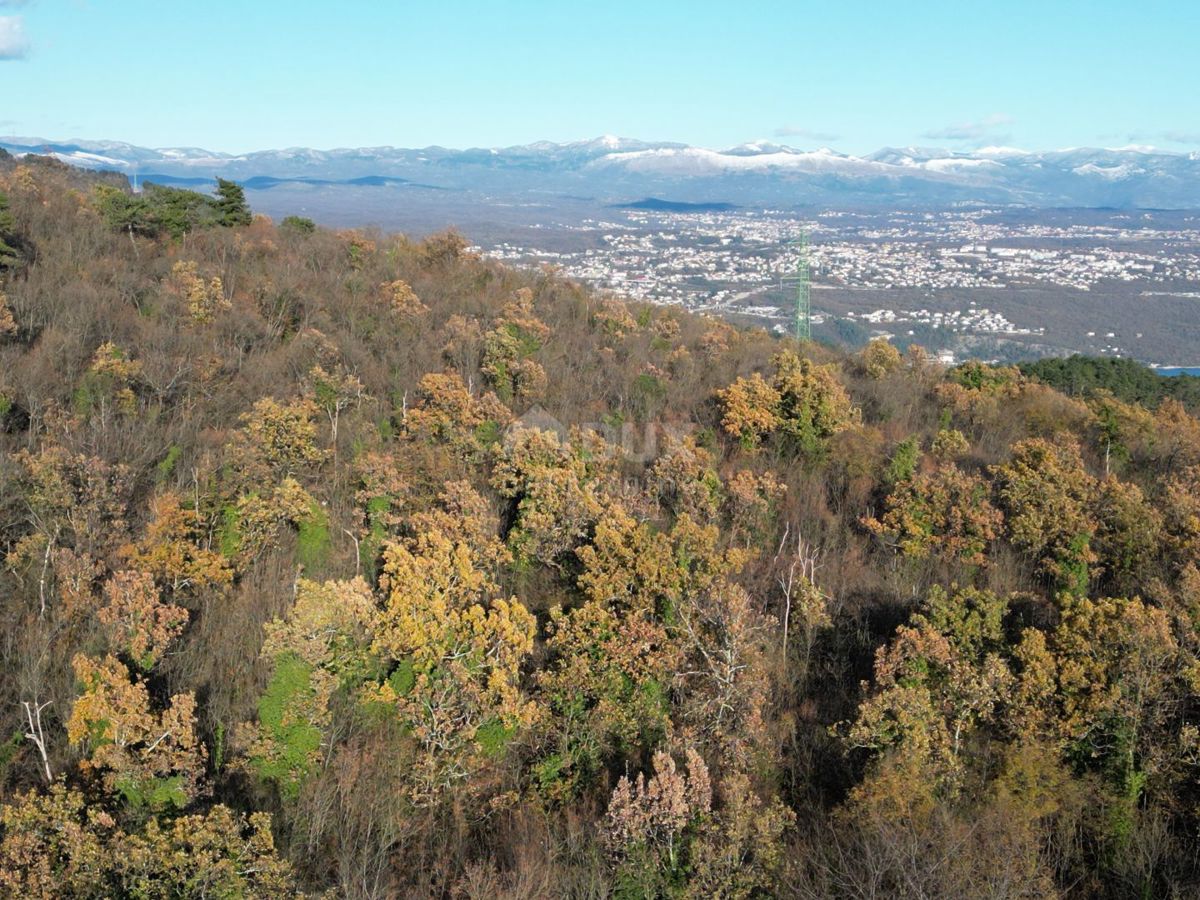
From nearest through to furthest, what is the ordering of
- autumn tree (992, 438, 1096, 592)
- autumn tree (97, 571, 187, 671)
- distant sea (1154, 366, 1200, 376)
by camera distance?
autumn tree (97, 571, 187, 671) → autumn tree (992, 438, 1096, 592) → distant sea (1154, 366, 1200, 376)

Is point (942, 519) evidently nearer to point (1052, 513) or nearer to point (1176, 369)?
point (1052, 513)

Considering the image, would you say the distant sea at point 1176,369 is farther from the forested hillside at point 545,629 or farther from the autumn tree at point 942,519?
the autumn tree at point 942,519

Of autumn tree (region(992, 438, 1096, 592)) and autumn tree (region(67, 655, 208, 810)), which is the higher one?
autumn tree (region(992, 438, 1096, 592))

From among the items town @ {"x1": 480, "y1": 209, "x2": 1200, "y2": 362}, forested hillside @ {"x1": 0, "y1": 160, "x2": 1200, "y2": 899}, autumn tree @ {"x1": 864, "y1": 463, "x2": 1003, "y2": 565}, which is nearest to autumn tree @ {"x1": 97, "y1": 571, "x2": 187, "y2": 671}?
forested hillside @ {"x1": 0, "y1": 160, "x2": 1200, "y2": 899}

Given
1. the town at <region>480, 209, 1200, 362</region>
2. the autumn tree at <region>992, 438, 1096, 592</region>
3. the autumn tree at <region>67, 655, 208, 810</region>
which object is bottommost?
the autumn tree at <region>67, 655, 208, 810</region>

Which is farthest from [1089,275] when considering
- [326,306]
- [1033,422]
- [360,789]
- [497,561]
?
[360,789]

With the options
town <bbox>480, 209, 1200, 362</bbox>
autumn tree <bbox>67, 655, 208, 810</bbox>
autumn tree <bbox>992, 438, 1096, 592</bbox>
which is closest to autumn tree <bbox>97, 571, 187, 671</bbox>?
autumn tree <bbox>67, 655, 208, 810</bbox>

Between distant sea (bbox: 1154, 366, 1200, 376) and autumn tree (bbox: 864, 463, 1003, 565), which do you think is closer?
autumn tree (bbox: 864, 463, 1003, 565)

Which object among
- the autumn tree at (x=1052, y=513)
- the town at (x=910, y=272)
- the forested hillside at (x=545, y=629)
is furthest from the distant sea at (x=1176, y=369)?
the autumn tree at (x=1052, y=513)

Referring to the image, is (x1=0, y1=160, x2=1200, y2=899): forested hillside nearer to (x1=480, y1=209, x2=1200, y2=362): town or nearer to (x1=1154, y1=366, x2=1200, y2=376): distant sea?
(x1=480, y1=209, x2=1200, y2=362): town

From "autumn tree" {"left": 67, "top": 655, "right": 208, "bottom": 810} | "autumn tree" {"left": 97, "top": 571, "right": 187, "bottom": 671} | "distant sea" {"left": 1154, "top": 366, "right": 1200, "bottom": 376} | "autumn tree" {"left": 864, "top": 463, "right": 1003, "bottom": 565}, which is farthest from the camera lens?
"distant sea" {"left": 1154, "top": 366, "right": 1200, "bottom": 376}

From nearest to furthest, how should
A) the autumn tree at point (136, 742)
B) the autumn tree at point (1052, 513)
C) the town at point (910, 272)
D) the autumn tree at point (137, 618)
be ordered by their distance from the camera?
the autumn tree at point (136, 742) → the autumn tree at point (137, 618) → the autumn tree at point (1052, 513) → the town at point (910, 272)
